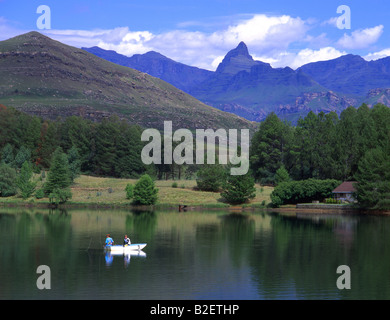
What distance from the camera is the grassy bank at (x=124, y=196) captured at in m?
98.1

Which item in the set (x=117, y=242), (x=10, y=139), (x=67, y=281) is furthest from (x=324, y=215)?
(x=10, y=139)

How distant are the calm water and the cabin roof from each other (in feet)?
36.3

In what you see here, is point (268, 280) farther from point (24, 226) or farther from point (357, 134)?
point (357, 134)

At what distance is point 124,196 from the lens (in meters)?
102

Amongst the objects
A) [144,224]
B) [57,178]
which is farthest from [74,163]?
[144,224]

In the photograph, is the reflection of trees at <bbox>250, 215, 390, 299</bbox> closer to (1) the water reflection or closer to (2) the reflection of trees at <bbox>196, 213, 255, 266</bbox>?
(2) the reflection of trees at <bbox>196, 213, 255, 266</bbox>

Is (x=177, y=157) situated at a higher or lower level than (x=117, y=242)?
higher

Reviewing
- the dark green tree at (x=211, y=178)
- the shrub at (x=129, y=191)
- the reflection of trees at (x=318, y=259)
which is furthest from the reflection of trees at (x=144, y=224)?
the dark green tree at (x=211, y=178)

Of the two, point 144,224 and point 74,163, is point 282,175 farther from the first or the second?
point 74,163

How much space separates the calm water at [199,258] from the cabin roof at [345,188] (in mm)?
11074

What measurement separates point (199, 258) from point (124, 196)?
56682 millimetres

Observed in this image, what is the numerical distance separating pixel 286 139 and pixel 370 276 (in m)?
77.4

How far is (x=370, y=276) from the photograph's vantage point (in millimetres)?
40156

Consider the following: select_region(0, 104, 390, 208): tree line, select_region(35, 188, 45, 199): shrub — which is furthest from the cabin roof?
select_region(35, 188, 45, 199): shrub
